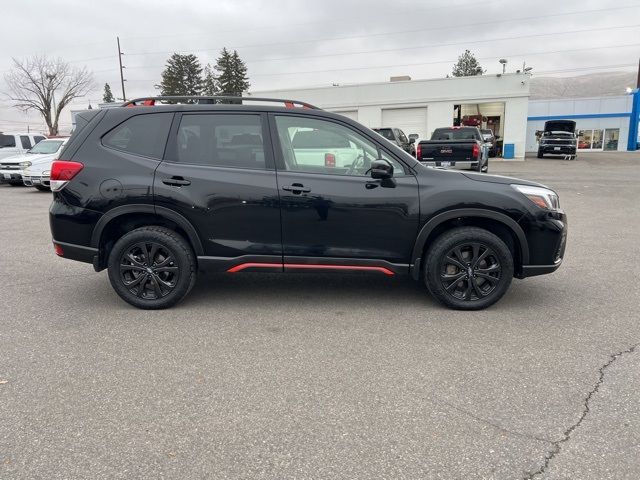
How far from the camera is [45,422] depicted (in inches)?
112

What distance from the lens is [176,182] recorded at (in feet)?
14.7

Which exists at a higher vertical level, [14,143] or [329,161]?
[14,143]

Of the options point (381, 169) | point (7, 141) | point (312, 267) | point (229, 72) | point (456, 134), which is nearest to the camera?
point (381, 169)

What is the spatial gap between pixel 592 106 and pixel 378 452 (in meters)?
44.5

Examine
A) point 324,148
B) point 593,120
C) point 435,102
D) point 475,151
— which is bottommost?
point 475,151

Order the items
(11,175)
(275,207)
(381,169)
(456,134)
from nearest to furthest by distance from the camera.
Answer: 1. (381,169)
2. (275,207)
3. (11,175)
4. (456,134)

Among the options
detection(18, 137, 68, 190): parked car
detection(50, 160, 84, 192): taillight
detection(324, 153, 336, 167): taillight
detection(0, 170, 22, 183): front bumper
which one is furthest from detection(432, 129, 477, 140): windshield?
detection(50, 160, 84, 192): taillight

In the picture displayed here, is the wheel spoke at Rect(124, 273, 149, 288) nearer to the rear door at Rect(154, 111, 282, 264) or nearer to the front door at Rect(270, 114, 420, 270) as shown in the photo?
the rear door at Rect(154, 111, 282, 264)

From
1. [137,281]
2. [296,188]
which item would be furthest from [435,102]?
[137,281]

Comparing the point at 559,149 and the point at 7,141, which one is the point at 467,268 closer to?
the point at 7,141

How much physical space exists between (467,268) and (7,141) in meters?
20.3

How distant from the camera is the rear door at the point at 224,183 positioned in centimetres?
447

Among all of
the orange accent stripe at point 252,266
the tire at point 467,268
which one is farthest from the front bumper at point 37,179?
the tire at point 467,268

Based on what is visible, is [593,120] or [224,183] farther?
[593,120]
